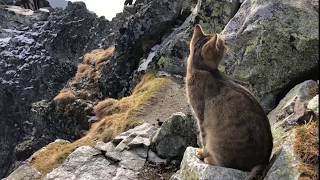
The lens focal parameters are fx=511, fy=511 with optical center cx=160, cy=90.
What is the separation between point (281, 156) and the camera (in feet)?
Answer: 30.0

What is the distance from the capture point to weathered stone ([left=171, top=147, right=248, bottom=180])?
9.84m

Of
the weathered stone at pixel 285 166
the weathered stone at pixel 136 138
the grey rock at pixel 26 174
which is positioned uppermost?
the weathered stone at pixel 285 166

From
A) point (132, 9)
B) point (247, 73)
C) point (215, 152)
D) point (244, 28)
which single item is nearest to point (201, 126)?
point (215, 152)

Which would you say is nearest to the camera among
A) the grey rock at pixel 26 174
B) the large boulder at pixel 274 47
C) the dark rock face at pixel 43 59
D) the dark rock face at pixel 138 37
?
the large boulder at pixel 274 47

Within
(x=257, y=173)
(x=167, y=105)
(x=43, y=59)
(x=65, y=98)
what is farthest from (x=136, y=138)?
(x=43, y=59)

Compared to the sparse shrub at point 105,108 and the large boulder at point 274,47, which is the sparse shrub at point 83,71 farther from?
the large boulder at point 274,47

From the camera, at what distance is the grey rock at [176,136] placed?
18.5m

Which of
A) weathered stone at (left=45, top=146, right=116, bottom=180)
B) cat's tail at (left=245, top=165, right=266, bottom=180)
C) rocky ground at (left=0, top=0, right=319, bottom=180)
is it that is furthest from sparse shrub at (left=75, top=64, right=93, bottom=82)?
cat's tail at (left=245, top=165, right=266, bottom=180)

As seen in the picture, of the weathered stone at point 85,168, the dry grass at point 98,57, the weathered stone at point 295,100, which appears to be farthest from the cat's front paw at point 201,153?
the dry grass at point 98,57

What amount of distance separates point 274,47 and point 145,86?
A: 17.8 metres

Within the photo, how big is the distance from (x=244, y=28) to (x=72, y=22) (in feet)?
178

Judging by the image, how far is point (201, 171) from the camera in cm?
1060

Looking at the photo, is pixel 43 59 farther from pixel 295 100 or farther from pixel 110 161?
pixel 295 100

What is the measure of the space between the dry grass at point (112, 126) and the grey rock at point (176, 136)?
5.33 meters
